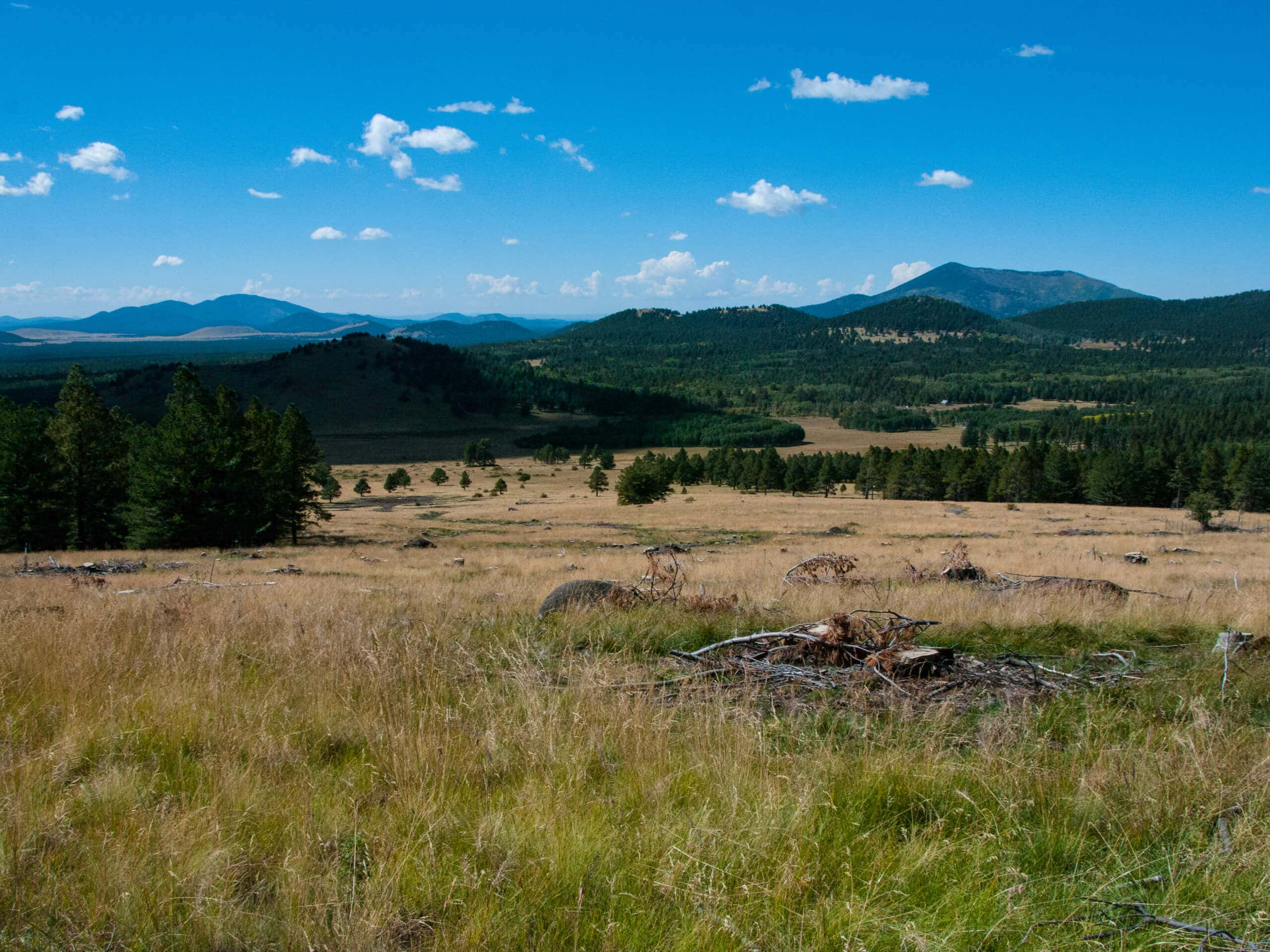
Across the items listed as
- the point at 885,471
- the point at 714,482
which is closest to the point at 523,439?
the point at 714,482

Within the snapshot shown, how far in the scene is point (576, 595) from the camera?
26.1 ft

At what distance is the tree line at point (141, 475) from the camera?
3228 centimetres

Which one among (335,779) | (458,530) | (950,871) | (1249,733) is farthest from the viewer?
(458,530)

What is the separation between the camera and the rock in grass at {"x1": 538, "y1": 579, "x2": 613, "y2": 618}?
7.51 metres

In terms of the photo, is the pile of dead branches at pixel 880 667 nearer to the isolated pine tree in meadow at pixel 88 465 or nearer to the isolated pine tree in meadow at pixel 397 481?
the isolated pine tree in meadow at pixel 88 465

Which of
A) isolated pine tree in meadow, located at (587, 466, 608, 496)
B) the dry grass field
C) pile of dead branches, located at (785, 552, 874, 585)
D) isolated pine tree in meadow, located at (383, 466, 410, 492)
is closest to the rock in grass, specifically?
the dry grass field

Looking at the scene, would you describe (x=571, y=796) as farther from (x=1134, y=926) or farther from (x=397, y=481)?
(x=397, y=481)

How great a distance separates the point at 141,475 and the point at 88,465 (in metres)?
5.76

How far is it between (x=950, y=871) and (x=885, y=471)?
9286 cm

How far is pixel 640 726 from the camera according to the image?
3.43 meters

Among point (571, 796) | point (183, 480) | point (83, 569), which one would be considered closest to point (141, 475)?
point (183, 480)

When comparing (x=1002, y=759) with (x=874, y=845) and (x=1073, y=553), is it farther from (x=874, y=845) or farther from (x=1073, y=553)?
(x=1073, y=553)

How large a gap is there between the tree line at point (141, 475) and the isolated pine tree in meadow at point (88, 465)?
0.16 ft

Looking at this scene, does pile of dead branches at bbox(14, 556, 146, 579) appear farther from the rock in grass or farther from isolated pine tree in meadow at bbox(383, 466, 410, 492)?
isolated pine tree in meadow at bbox(383, 466, 410, 492)
